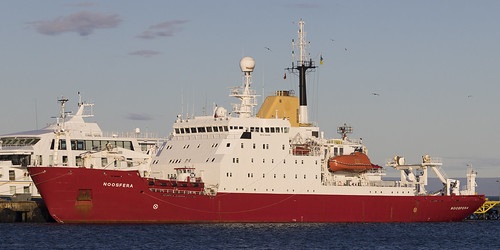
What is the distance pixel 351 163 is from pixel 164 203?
45.3 ft

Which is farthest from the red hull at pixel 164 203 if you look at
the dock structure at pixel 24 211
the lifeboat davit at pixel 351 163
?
the dock structure at pixel 24 211

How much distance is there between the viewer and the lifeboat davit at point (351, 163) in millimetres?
69250

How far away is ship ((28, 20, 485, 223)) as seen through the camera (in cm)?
6166

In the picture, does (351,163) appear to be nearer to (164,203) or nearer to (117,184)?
(164,203)

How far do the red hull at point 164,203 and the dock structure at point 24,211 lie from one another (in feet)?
25.3

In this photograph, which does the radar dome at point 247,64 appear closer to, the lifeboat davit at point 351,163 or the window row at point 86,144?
the lifeboat davit at point 351,163

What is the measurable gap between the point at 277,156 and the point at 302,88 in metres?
8.38

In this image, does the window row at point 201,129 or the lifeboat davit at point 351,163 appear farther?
→ the lifeboat davit at point 351,163

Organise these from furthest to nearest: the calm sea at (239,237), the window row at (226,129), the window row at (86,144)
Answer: the window row at (86,144) < the window row at (226,129) < the calm sea at (239,237)

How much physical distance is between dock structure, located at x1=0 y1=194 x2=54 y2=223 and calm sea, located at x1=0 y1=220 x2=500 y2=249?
173 centimetres

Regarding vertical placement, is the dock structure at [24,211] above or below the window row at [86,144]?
below

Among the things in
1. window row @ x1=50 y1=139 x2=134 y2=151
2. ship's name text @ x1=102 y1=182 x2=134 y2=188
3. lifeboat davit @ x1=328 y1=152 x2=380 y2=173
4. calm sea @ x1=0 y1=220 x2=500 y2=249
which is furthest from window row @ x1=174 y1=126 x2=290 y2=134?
window row @ x1=50 y1=139 x2=134 y2=151

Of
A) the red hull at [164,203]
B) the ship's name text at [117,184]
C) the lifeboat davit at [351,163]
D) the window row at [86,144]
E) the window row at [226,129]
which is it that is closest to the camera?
the red hull at [164,203]

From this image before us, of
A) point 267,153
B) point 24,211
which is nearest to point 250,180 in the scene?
point 267,153
